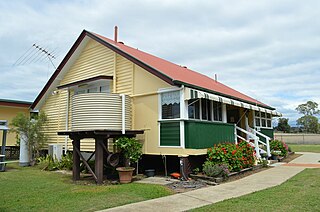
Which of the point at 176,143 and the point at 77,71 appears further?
the point at 77,71

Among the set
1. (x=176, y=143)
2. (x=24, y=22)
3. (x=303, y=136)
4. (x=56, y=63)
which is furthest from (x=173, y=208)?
(x=303, y=136)

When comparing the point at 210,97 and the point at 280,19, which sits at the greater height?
the point at 280,19

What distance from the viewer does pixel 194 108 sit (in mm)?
11242

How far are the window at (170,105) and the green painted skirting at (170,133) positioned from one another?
327 millimetres

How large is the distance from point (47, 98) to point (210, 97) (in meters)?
11.6

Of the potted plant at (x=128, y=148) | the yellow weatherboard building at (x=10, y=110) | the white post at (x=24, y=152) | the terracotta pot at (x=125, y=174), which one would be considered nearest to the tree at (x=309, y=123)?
the yellow weatherboard building at (x=10, y=110)

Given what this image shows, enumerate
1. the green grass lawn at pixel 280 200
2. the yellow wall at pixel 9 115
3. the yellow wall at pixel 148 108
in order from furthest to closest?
1. the yellow wall at pixel 9 115
2. the yellow wall at pixel 148 108
3. the green grass lawn at pixel 280 200

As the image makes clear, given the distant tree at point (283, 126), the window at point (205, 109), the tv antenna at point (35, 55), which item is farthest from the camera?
the distant tree at point (283, 126)

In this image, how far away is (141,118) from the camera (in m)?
11.7

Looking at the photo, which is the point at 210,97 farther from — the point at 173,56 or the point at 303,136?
the point at 303,136

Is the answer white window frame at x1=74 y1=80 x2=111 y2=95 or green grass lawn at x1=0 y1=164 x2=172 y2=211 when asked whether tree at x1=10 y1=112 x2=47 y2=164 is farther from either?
green grass lawn at x1=0 y1=164 x2=172 y2=211

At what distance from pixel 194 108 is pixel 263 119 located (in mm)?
9946

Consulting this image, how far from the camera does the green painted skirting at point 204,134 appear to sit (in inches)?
398

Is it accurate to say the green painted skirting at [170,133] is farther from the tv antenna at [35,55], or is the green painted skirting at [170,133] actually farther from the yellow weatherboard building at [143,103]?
the tv antenna at [35,55]
